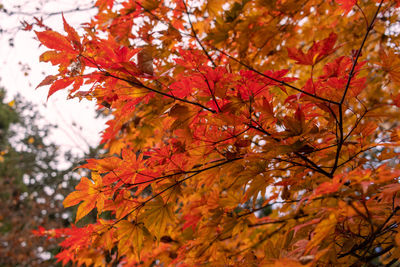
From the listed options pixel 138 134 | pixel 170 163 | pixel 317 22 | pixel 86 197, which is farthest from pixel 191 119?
pixel 317 22

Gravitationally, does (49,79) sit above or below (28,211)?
below

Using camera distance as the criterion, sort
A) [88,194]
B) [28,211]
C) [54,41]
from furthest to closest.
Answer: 1. [28,211]
2. [88,194]
3. [54,41]

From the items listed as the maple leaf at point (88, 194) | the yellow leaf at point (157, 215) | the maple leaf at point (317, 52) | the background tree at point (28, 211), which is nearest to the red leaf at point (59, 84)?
→ the maple leaf at point (88, 194)

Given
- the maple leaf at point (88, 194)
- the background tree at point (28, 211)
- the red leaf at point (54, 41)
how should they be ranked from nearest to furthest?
the red leaf at point (54, 41) → the maple leaf at point (88, 194) → the background tree at point (28, 211)

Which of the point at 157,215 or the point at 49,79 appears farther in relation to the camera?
the point at 157,215

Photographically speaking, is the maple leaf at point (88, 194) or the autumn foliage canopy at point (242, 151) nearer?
the autumn foliage canopy at point (242, 151)

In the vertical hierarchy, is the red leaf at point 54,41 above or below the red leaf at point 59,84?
above

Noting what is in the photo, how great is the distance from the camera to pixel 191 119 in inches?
30.9

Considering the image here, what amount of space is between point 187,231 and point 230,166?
0.71 m

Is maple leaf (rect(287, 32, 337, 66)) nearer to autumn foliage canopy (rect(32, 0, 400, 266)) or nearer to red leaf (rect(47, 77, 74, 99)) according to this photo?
autumn foliage canopy (rect(32, 0, 400, 266))

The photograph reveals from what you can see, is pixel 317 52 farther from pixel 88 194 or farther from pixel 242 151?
pixel 88 194

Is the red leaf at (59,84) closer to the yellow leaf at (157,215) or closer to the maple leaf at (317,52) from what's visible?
the yellow leaf at (157,215)

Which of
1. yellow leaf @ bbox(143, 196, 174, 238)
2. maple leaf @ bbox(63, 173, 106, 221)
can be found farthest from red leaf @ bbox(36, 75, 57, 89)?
yellow leaf @ bbox(143, 196, 174, 238)

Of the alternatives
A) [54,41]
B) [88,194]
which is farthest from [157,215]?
[54,41]
